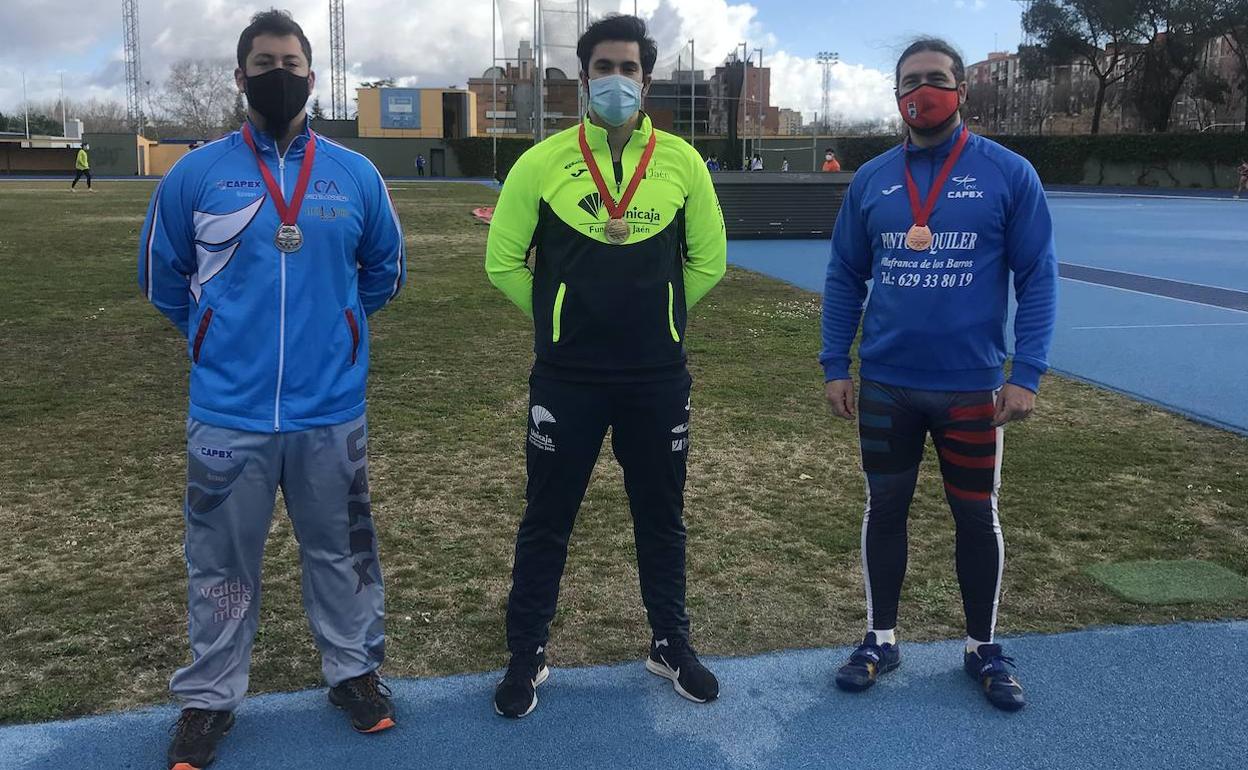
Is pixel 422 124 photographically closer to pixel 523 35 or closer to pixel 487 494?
pixel 523 35

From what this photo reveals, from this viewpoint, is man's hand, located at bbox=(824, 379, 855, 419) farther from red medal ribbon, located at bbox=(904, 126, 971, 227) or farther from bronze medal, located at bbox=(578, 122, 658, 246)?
bronze medal, located at bbox=(578, 122, 658, 246)

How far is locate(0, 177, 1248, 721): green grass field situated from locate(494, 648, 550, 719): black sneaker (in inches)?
10.7

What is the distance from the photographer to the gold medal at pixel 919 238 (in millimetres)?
3072

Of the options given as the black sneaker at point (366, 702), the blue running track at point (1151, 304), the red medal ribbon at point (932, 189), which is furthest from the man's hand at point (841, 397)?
the blue running track at point (1151, 304)

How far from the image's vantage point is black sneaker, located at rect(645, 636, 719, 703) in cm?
316

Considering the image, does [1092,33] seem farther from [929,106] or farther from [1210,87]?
[929,106]

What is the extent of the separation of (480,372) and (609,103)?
213 inches

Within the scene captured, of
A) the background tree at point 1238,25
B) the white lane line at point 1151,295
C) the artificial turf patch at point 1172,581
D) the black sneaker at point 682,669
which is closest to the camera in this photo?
the black sneaker at point 682,669

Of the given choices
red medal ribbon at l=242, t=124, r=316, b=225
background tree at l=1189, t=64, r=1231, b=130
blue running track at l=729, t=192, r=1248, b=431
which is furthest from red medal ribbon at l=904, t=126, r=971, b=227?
background tree at l=1189, t=64, r=1231, b=130

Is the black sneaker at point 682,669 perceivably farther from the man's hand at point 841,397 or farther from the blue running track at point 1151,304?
the blue running track at point 1151,304

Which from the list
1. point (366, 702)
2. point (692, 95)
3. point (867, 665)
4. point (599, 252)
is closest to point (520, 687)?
point (366, 702)

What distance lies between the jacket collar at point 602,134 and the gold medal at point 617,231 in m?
0.25

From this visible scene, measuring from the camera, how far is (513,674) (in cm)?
315


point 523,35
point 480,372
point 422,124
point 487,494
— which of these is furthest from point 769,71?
point 487,494
